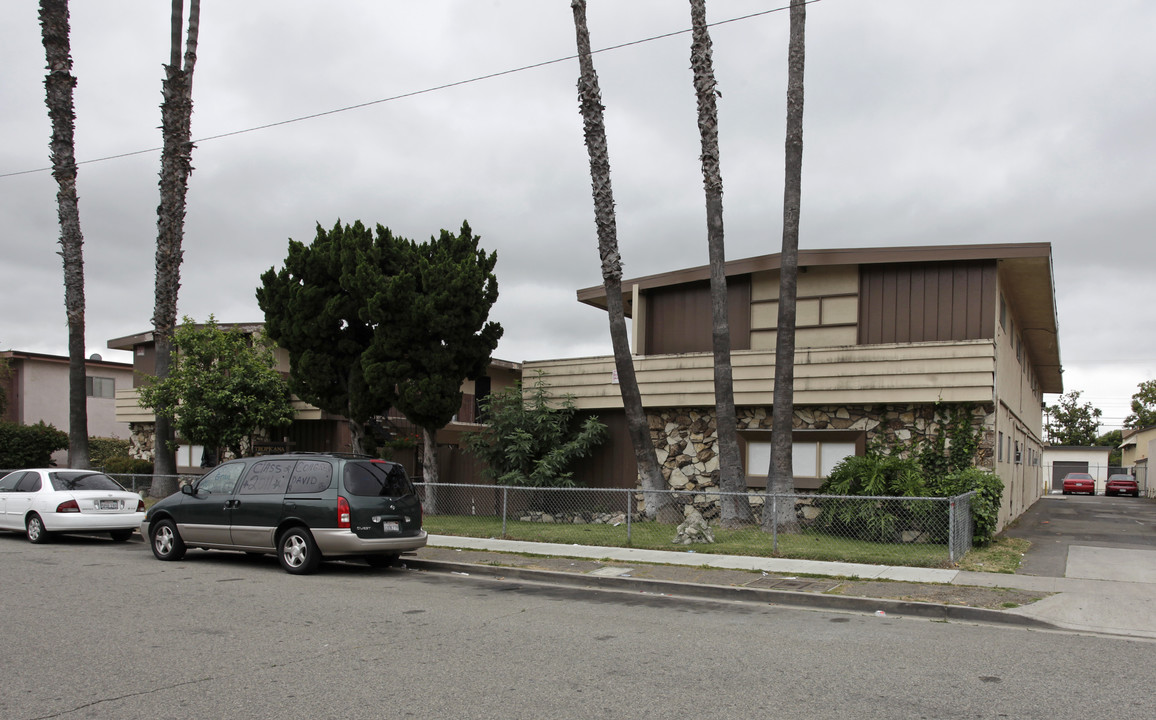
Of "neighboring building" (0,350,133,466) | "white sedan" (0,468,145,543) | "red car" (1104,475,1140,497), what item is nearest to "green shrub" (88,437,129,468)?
"neighboring building" (0,350,133,466)

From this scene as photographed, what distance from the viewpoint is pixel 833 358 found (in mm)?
17016

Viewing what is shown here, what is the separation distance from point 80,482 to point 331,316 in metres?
5.93

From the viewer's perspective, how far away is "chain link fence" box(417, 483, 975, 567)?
13211mm

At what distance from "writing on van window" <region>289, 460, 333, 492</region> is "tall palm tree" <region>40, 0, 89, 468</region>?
13.2 meters

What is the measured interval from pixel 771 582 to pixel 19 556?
36.2ft

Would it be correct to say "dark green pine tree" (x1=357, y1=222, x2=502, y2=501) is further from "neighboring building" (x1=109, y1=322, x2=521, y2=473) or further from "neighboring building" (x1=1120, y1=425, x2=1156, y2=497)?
"neighboring building" (x1=1120, y1=425, x2=1156, y2=497)

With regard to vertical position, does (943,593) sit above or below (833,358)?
below

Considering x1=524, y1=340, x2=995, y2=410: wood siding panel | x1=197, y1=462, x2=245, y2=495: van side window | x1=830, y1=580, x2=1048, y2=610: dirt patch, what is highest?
x1=524, y1=340, x2=995, y2=410: wood siding panel

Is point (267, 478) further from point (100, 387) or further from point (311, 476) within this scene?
point (100, 387)

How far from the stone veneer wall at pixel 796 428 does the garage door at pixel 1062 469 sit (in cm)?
5187

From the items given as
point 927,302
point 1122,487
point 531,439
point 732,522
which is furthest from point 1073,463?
point 531,439

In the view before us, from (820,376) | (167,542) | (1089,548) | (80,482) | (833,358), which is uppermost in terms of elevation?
(833,358)

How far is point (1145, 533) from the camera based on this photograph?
19.0 meters

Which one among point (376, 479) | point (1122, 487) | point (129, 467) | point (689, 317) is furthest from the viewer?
point (1122, 487)
